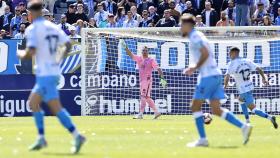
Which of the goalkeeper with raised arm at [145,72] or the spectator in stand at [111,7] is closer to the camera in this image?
the goalkeeper with raised arm at [145,72]

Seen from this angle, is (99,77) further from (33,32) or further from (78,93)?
(33,32)

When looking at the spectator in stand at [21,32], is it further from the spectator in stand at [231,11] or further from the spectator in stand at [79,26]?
the spectator in stand at [231,11]

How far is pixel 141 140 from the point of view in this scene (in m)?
19.0

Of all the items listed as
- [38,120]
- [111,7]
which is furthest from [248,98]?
[111,7]

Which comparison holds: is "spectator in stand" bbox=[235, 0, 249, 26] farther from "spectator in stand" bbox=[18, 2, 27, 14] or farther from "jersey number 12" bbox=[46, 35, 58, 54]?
"jersey number 12" bbox=[46, 35, 58, 54]

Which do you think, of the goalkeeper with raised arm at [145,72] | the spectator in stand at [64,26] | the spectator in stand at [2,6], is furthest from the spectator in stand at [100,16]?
the goalkeeper with raised arm at [145,72]

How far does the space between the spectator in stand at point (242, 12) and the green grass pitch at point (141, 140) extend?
28.4 feet

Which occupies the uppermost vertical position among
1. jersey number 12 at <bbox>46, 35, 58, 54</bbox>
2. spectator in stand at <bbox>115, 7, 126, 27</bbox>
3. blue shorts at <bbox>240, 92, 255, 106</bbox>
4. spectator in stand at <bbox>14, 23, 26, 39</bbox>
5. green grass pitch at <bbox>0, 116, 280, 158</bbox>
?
spectator in stand at <bbox>115, 7, 126, 27</bbox>

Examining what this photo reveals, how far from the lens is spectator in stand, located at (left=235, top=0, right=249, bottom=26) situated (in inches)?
1367

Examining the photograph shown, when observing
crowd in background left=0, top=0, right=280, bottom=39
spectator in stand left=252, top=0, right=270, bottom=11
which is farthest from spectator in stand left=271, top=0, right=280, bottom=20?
spectator in stand left=252, top=0, right=270, bottom=11

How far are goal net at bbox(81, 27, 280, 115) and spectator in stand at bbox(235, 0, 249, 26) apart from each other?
2.88 m

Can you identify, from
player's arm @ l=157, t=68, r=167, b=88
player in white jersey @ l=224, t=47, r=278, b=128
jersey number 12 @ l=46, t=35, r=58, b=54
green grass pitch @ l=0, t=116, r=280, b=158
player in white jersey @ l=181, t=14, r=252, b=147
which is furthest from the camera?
player's arm @ l=157, t=68, r=167, b=88

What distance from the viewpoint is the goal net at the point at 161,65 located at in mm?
31672

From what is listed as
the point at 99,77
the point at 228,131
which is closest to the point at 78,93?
the point at 99,77
